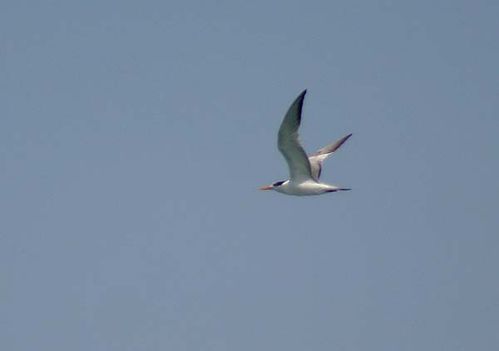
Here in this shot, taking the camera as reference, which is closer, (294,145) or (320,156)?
(294,145)

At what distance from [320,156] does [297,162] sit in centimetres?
428

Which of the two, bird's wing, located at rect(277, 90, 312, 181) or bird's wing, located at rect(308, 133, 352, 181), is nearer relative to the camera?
bird's wing, located at rect(277, 90, 312, 181)

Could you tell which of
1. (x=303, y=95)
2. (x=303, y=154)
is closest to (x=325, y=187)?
(x=303, y=154)

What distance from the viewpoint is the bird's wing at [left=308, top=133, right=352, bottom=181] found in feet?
174

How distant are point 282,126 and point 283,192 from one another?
5.07 metres

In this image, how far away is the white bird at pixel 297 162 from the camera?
48.4m

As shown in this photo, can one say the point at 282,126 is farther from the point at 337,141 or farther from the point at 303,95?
the point at 337,141

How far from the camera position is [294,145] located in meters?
49.8

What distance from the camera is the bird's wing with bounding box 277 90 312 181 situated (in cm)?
4803

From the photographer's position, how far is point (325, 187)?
2019 inches

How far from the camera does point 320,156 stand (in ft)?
180

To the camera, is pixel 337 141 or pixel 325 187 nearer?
pixel 325 187

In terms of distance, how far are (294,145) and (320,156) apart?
5412 millimetres

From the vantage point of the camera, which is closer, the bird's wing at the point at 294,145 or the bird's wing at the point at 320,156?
the bird's wing at the point at 294,145
